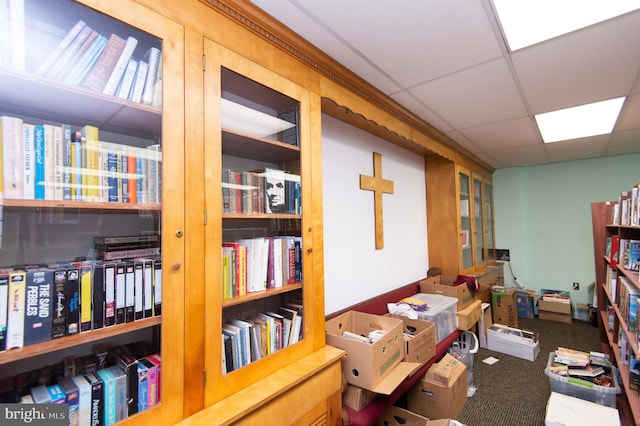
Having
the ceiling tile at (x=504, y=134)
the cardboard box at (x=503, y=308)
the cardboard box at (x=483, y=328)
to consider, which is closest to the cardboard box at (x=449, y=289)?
the cardboard box at (x=483, y=328)

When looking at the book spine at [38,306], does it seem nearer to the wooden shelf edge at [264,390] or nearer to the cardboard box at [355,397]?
the wooden shelf edge at [264,390]

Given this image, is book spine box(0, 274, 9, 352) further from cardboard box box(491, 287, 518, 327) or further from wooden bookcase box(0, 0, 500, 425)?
cardboard box box(491, 287, 518, 327)

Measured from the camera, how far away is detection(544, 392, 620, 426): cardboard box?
180cm

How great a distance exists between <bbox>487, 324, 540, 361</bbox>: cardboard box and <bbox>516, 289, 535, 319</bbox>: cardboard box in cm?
154

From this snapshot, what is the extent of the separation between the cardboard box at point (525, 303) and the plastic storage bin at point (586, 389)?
2613 mm

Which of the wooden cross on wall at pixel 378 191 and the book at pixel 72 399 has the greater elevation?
the wooden cross on wall at pixel 378 191

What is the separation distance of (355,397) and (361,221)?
136cm

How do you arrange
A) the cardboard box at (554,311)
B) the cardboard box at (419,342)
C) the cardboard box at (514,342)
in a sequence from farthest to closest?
the cardboard box at (554,311) < the cardboard box at (514,342) < the cardboard box at (419,342)

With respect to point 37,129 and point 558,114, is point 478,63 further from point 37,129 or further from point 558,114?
point 37,129

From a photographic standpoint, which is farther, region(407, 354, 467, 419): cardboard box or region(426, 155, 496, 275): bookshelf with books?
region(426, 155, 496, 275): bookshelf with books

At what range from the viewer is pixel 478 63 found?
6.17ft

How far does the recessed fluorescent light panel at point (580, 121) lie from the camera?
266 centimetres

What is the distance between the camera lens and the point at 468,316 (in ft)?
9.77

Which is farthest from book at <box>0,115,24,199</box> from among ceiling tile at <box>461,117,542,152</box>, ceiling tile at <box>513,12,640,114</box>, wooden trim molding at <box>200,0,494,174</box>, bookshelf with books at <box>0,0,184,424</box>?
ceiling tile at <box>461,117,542,152</box>
